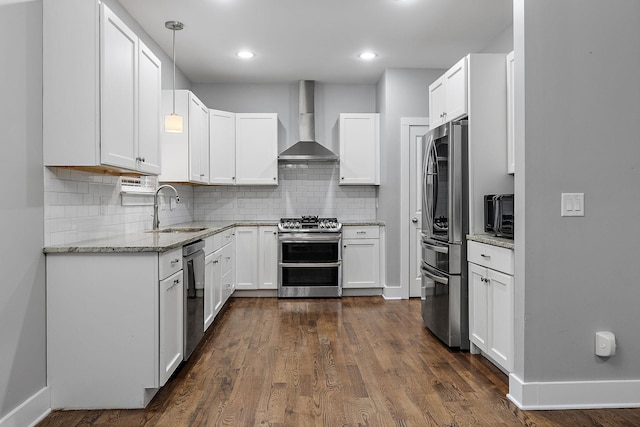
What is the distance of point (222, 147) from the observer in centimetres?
532

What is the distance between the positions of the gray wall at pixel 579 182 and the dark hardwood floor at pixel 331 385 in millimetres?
346

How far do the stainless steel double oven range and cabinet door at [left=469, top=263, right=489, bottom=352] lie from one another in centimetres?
218

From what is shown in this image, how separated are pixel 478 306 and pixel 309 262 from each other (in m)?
2.44

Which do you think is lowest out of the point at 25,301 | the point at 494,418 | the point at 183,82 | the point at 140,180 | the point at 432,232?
the point at 494,418

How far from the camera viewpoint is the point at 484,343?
3.00 m

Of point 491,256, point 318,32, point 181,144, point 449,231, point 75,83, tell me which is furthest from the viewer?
point 181,144

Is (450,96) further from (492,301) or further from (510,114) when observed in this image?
(492,301)

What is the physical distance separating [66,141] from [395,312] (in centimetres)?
332

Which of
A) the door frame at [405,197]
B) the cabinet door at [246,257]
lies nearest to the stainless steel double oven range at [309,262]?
the cabinet door at [246,257]

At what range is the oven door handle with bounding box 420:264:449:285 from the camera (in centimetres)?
339

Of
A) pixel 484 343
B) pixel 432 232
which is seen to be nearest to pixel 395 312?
pixel 432 232

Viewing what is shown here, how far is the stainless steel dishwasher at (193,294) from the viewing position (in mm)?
2941

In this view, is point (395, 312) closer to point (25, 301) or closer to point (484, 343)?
point (484, 343)

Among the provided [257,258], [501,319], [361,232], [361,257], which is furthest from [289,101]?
[501,319]
